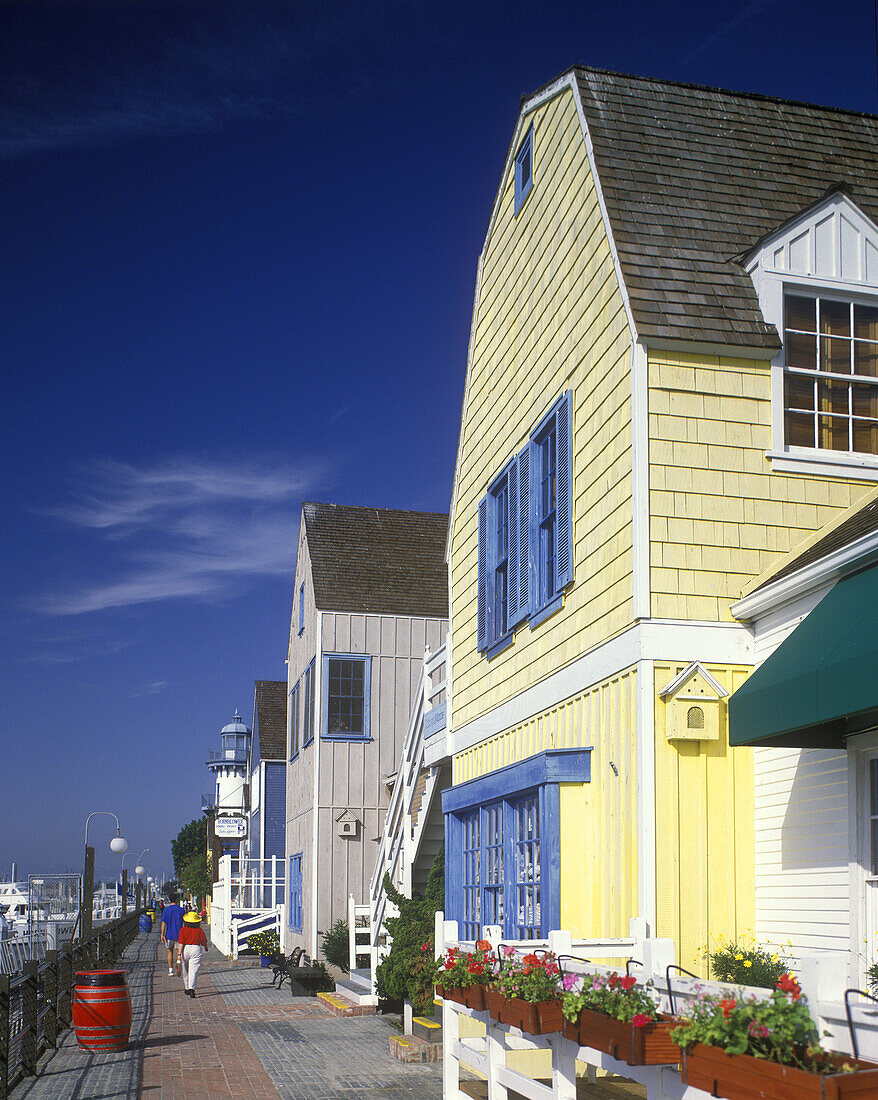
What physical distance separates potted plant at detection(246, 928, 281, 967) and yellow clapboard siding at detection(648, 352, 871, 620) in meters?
18.6

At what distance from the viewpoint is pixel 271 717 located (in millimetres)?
40312

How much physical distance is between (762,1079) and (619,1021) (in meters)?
1.35

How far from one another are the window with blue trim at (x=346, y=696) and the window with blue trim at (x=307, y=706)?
68 cm

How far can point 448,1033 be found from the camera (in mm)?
9406

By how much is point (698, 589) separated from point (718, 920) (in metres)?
2.30

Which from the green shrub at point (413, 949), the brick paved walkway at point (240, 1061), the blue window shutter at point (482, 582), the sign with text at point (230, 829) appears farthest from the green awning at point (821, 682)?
the sign with text at point (230, 829)

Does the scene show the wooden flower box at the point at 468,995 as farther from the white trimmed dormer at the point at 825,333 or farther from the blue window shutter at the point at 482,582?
the blue window shutter at the point at 482,582

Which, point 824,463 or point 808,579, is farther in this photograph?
point 824,463

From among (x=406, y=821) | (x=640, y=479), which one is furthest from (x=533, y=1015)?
(x=406, y=821)

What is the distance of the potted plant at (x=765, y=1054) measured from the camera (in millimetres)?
4082

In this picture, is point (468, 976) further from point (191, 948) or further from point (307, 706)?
point (307, 706)

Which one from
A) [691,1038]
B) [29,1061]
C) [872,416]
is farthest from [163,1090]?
[872,416]

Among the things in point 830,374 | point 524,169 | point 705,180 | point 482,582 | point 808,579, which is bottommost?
point 808,579

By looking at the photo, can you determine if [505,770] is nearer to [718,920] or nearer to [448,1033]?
[448,1033]
